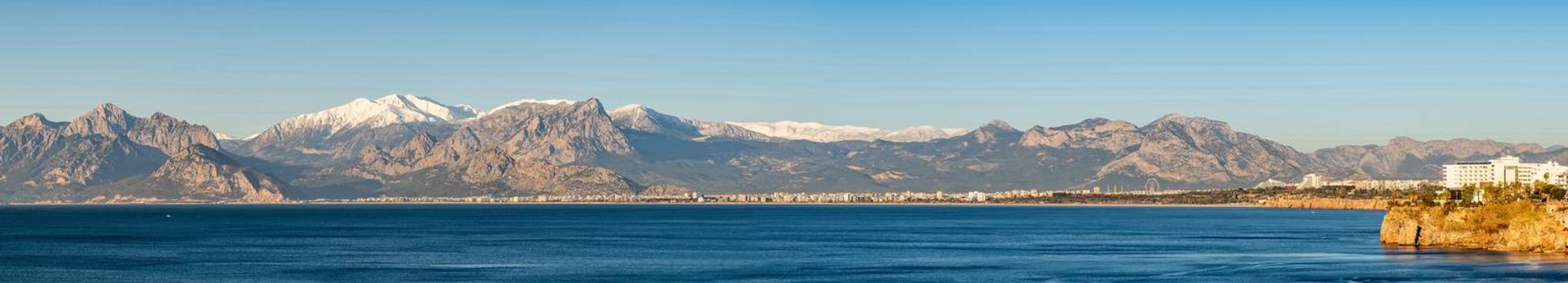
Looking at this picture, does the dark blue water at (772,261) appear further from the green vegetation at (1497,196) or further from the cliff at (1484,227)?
the green vegetation at (1497,196)

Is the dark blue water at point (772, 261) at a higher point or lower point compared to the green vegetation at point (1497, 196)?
lower

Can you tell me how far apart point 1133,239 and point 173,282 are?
348ft

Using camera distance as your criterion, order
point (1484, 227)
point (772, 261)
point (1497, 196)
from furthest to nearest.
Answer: point (1497, 196), point (1484, 227), point (772, 261)

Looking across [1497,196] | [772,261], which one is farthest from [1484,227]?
[772,261]

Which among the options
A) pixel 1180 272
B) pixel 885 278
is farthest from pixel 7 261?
pixel 1180 272

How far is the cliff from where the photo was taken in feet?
465

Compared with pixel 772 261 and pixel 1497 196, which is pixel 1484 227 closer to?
pixel 1497 196

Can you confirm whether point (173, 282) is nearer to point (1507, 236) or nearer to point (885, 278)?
point (885, 278)

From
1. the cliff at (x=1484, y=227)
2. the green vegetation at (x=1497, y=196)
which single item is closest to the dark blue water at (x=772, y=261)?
the cliff at (x=1484, y=227)

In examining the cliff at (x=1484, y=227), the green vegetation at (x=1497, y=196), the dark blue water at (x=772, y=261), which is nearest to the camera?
the dark blue water at (x=772, y=261)

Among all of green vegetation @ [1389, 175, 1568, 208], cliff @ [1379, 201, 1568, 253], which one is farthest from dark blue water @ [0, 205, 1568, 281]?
green vegetation @ [1389, 175, 1568, 208]

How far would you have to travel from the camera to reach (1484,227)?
155 metres

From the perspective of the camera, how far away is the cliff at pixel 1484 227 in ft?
465

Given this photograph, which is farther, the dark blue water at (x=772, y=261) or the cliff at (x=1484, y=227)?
the cliff at (x=1484, y=227)
